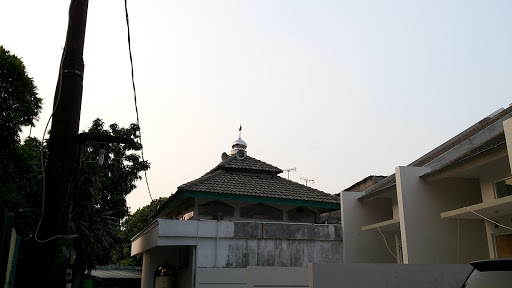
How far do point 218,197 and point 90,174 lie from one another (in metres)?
7.50

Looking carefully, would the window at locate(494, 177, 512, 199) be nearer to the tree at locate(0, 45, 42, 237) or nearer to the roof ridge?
the roof ridge

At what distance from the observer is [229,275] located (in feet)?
48.3

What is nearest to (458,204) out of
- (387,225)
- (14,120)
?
(387,225)

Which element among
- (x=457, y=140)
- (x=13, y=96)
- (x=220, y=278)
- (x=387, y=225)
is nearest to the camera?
(x=13, y=96)

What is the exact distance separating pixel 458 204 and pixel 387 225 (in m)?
2.62

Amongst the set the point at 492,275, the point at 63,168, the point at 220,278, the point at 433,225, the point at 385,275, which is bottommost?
the point at 220,278

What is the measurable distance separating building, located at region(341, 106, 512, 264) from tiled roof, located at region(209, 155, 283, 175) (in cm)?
537

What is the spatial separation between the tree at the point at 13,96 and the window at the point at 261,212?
11216 millimetres

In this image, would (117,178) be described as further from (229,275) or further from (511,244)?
(511,244)

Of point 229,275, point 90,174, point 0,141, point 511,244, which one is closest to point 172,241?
point 229,275

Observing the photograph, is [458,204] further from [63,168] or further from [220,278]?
[63,168]

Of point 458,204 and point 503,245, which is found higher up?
point 458,204

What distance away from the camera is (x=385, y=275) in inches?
390

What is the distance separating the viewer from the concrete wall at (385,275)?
954 centimetres
